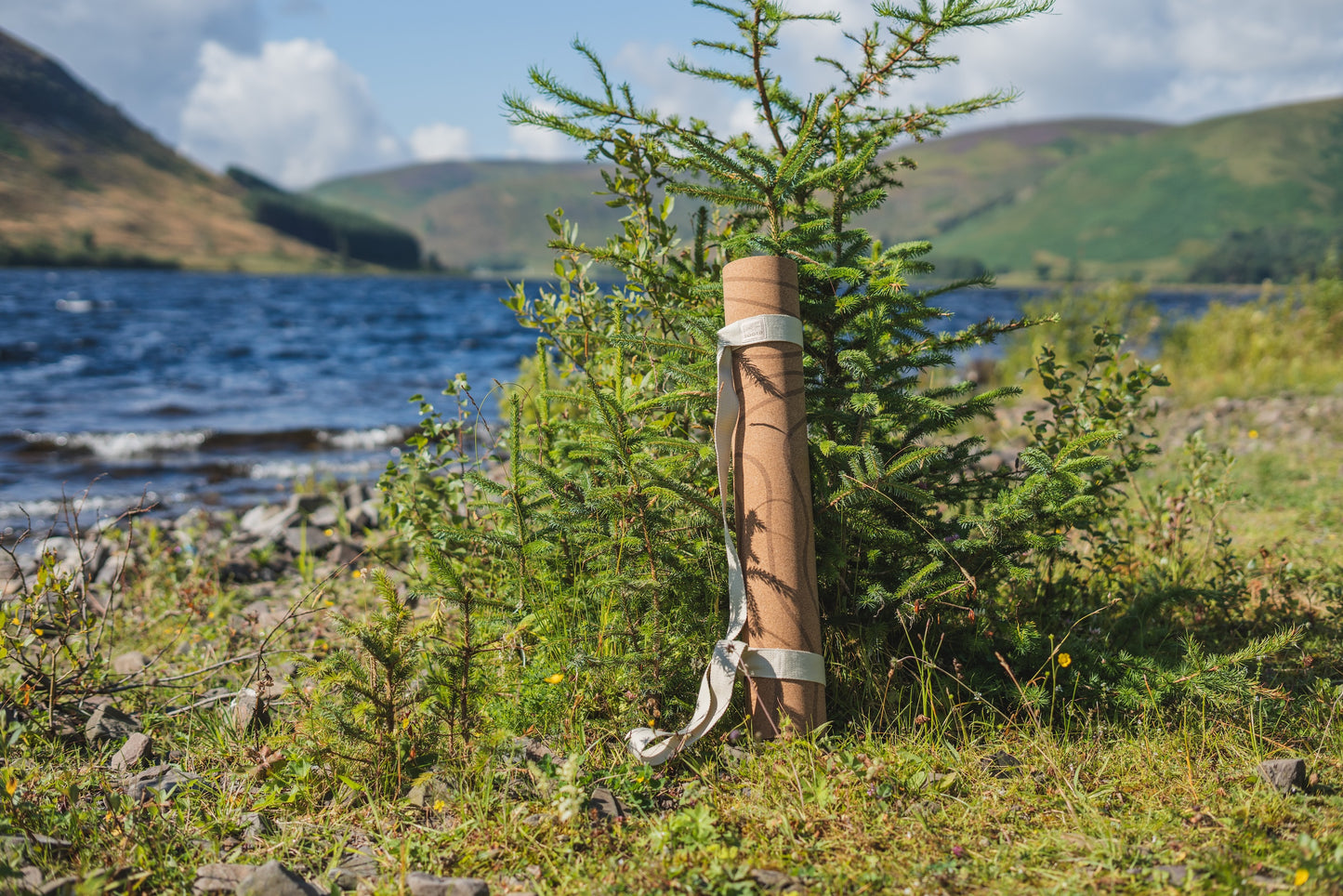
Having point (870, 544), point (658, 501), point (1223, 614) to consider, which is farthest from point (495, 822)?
point (1223, 614)

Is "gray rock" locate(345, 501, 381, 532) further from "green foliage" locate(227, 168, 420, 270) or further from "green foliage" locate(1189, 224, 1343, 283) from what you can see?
"green foliage" locate(227, 168, 420, 270)

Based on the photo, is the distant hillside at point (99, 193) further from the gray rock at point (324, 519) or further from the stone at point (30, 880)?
the stone at point (30, 880)

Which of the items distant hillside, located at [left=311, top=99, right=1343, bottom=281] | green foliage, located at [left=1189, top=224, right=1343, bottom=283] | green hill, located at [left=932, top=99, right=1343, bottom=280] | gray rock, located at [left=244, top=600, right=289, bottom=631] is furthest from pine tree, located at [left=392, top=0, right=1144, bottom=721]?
green hill, located at [left=932, top=99, right=1343, bottom=280]

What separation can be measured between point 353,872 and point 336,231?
145933mm

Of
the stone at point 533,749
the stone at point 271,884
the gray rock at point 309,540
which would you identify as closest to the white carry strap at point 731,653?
the stone at point 533,749

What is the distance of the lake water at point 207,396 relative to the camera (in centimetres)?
962

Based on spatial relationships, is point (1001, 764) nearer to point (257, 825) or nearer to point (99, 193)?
point (257, 825)

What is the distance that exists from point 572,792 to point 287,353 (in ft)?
73.1

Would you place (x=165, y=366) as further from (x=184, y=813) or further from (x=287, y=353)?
(x=184, y=813)

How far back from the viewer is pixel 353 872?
2.23 metres

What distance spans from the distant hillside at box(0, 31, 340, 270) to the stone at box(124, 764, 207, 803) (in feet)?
357

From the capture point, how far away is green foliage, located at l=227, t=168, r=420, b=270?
131 meters

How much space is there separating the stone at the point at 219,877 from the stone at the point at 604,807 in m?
0.96

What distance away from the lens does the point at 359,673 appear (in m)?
2.58
